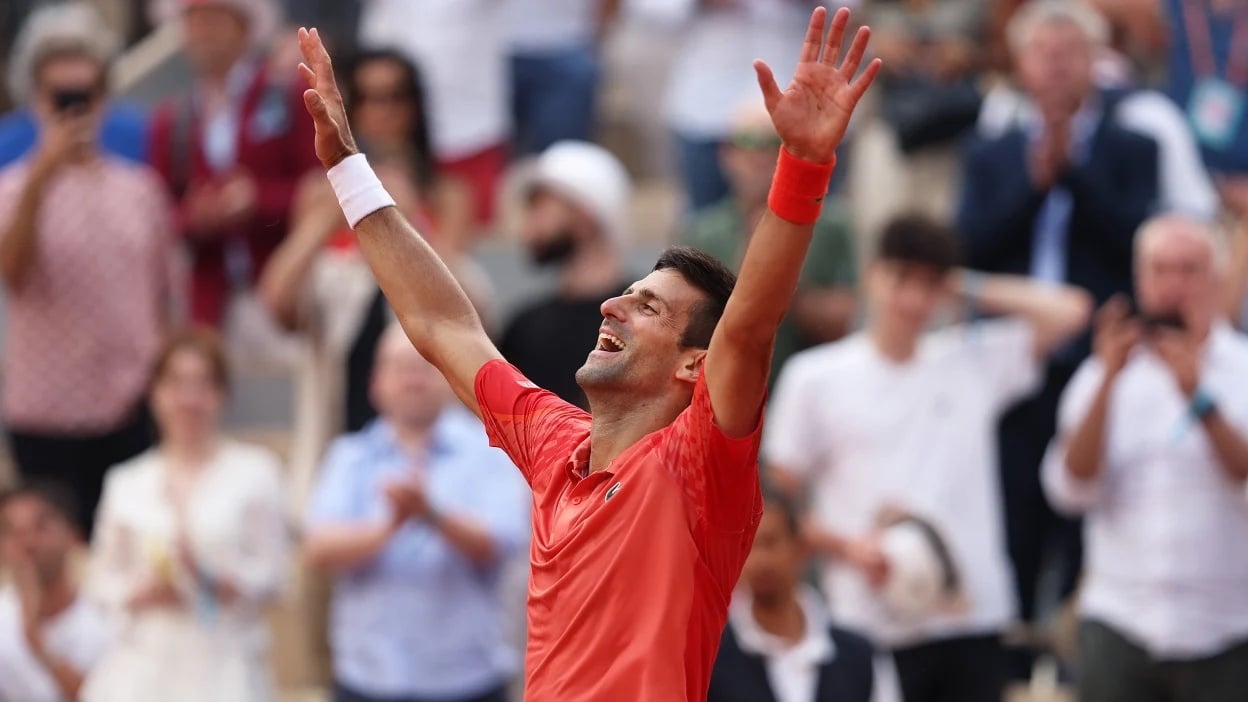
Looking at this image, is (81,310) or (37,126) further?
(37,126)

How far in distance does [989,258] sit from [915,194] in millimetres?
1586

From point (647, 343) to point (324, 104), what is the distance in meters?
0.90

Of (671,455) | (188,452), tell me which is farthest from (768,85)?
(188,452)

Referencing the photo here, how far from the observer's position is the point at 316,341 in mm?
8141

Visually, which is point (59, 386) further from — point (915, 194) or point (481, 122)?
point (915, 194)

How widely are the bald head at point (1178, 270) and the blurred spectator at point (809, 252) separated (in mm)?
1326

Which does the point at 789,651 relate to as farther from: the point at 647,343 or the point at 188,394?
the point at 647,343

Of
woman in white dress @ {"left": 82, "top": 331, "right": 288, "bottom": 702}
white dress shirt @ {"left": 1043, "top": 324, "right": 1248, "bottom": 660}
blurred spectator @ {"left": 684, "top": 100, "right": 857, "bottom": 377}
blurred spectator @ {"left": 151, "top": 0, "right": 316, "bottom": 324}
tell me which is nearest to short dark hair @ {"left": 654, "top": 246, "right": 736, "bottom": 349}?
white dress shirt @ {"left": 1043, "top": 324, "right": 1248, "bottom": 660}

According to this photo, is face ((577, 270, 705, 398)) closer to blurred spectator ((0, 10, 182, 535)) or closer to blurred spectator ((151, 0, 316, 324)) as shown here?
blurred spectator ((0, 10, 182, 535))

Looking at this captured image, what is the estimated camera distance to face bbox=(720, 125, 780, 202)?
26.1ft

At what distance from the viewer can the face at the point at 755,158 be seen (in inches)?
314

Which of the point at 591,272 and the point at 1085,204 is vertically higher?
the point at 1085,204

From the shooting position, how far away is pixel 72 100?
815 cm

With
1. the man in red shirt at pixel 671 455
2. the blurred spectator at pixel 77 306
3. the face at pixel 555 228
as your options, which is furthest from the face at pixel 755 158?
the man in red shirt at pixel 671 455
